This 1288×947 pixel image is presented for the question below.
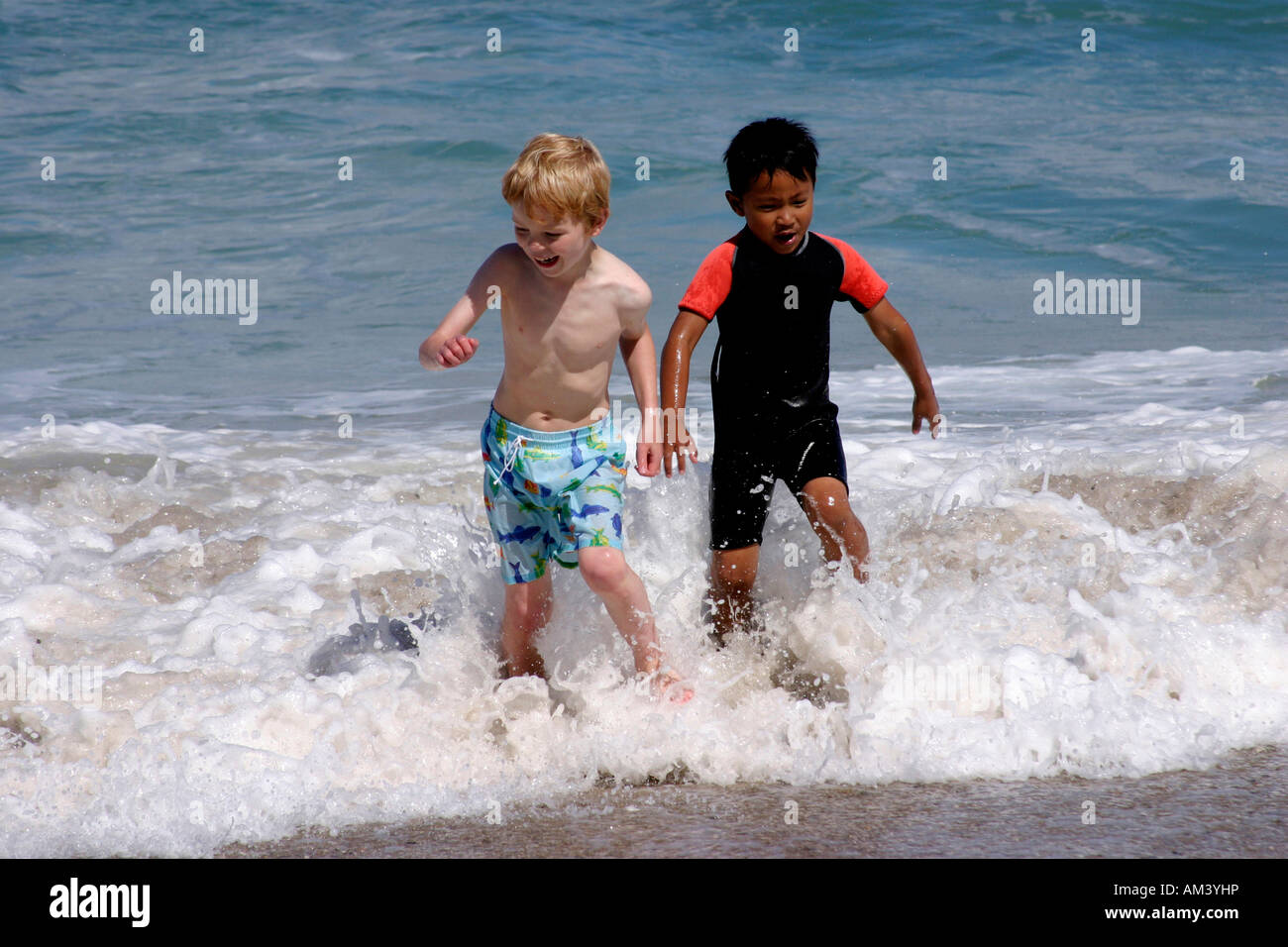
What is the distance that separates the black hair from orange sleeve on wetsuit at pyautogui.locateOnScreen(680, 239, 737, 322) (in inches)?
9.8

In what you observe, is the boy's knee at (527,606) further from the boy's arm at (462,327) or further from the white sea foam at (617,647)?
the boy's arm at (462,327)

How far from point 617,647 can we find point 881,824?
1047 mm

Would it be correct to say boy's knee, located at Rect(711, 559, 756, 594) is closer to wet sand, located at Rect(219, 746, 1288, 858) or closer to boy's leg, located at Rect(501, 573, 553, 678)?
boy's leg, located at Rect(501, 573, 553, 678)

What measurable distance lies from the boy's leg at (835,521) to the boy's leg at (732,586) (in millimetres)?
220

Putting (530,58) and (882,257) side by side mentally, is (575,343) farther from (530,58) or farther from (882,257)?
(530,58)

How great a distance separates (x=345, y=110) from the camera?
599 inches

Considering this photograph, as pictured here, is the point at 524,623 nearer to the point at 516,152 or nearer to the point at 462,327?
the point at 462,327

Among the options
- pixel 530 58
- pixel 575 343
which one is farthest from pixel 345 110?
pixel 575 343

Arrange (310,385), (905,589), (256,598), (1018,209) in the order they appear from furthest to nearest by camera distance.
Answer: (1018,209), (310,385), (256,598), (905,589)

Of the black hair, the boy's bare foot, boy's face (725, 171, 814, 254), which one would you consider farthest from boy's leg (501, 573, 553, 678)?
the black hair

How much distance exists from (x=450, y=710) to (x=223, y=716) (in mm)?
630

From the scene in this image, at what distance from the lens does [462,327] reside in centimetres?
317

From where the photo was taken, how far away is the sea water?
329 cm
